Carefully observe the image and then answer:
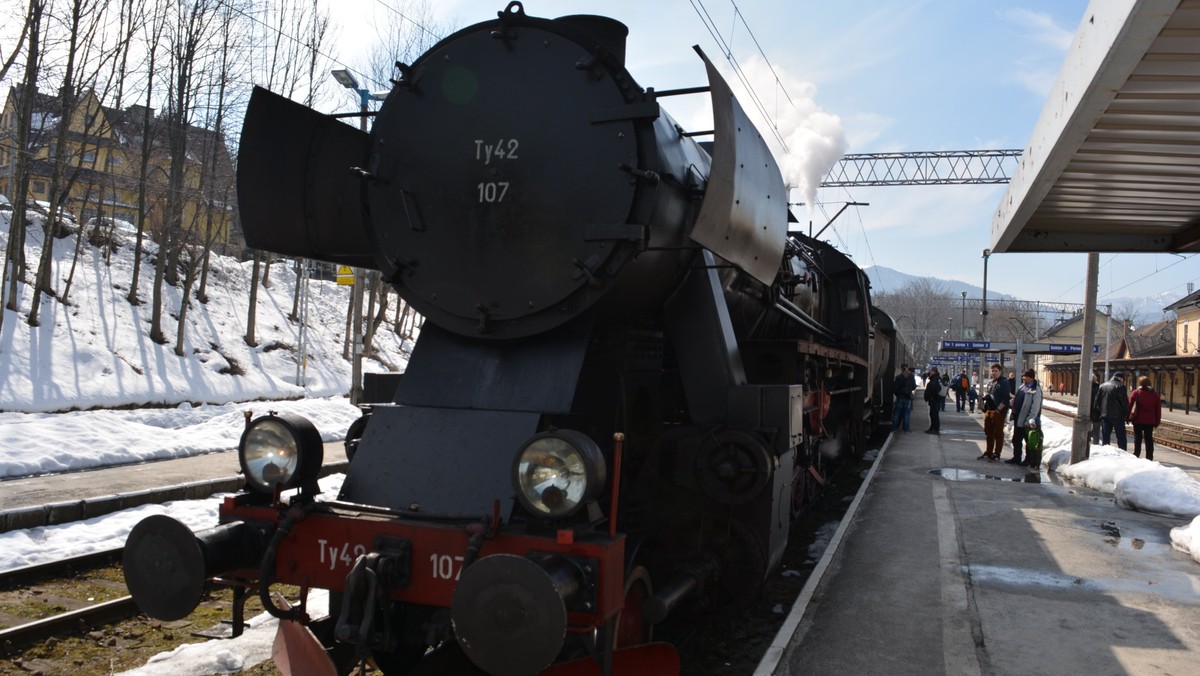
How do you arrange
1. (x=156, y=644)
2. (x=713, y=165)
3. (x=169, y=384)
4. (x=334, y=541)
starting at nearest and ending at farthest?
(x=334, y=541) < (x=713, y=165) < (x=156, y=644) < (x=169, y=384)

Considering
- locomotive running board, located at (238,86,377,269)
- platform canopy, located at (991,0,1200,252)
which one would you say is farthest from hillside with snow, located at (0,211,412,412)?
platform canopy, located at (991,0,1200,252)

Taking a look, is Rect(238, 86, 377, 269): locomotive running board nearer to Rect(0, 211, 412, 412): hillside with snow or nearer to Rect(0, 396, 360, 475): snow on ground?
Rect(0, 396, 360, 475): snow on ground

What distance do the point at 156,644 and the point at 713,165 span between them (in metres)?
4.10

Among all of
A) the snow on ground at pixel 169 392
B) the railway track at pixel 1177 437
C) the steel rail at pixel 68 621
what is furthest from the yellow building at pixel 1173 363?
the steel rail at pixel 68 621

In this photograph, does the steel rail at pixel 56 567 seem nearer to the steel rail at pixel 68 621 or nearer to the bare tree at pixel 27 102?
the steel rail at pixel 68 621

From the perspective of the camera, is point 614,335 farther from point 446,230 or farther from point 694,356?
point 446,230

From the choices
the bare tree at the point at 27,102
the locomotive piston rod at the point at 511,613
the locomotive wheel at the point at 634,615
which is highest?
the bare tree at the point at 27,102

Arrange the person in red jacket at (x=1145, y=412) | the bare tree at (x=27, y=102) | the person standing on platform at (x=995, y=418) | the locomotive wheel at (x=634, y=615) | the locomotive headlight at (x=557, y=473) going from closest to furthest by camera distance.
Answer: the locomotive headlight at (x=557, y=473) < the locomotive wheel at (x=634, y=615) < the person in red jacket at (x=1145, y=412) < the person standing on platform at (x=995, y=418) < the bare tree at (x=27, y=102)

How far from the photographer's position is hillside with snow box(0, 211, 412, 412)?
17.2 metres

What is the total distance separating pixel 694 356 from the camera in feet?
14.5

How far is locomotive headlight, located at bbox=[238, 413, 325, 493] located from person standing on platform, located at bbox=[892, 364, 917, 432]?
17.7 meters

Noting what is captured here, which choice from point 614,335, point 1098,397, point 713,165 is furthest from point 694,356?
point 1098,397

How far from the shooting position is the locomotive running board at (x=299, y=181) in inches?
173

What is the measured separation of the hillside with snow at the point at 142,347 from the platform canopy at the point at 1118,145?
17166 millimetres
